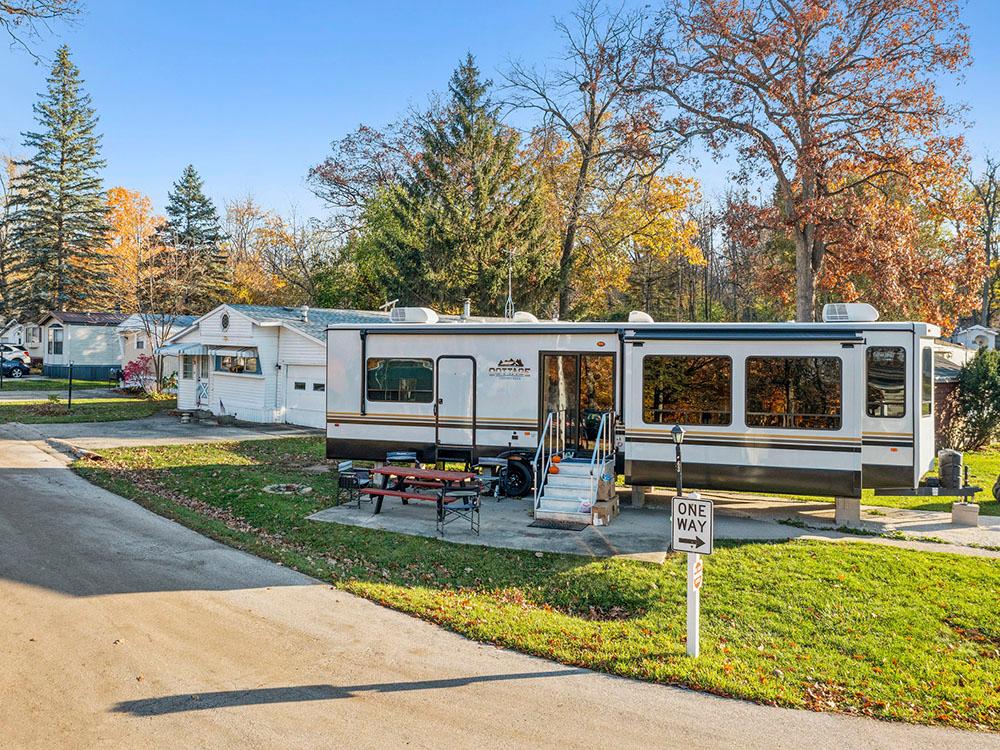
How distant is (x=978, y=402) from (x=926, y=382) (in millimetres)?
12520

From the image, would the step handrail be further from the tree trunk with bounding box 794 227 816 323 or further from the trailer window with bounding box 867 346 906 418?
the tree trunk with bounding box 794 227 816 323

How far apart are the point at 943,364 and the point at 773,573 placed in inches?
686

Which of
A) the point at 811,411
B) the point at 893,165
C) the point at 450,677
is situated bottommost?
the point at 450,677

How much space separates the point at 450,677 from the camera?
21.1ft

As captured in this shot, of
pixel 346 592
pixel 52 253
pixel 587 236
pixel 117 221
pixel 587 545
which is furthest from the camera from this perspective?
pixel 117 221

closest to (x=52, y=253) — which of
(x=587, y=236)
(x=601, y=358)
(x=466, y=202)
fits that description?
(x=466, y=202)

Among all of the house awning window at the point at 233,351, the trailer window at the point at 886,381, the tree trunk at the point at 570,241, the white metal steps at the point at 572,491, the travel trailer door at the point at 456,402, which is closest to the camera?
the trailer window at the point at 886,381

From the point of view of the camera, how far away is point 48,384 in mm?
37656

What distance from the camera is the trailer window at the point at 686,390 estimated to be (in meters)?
11.9

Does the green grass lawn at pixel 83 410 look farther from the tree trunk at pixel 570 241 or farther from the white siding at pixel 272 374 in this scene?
the tree trunk at pixel 570 241

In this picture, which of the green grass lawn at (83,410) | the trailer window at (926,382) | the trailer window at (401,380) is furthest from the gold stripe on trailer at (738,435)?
the green grass lawn at (83,410)

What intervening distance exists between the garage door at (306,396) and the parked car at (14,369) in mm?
27735

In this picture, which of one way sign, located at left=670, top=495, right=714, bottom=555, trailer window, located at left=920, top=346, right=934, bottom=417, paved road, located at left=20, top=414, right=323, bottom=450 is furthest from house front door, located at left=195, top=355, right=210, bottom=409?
one way sign, located at left=670, top=495, right=714, bottom=555

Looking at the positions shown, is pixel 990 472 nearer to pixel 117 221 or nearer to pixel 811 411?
pixel 811 411
